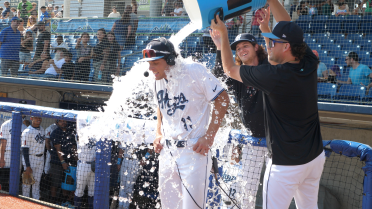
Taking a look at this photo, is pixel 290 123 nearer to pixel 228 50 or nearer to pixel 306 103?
pixel 306 103

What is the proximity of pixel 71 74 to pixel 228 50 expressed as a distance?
637 cm

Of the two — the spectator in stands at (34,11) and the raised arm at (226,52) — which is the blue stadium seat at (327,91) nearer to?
the raised arm at (226,52)

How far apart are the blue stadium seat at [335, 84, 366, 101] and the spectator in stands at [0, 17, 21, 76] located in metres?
7.95

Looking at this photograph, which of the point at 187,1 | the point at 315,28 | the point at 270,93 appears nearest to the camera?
the point at 270,93

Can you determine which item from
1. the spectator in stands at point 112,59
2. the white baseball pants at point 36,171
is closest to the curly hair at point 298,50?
the white baseball pants at point 36,171

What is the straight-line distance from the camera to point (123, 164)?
4832 mm

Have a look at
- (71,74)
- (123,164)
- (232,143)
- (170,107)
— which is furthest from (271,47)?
Answer: (71,74)

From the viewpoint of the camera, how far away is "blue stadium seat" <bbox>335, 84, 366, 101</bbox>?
5.77 meters

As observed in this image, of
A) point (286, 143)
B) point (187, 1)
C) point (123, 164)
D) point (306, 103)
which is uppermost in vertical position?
point (187, 1)

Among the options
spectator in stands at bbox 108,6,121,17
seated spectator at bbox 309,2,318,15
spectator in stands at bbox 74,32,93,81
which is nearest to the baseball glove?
spectator in stands at bbox 74,32,93,81

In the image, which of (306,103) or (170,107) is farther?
(170,107)

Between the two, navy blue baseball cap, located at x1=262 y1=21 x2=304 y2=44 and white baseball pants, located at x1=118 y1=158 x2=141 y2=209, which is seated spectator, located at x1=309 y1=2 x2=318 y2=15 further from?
navy blue baseball cap, located at x1=262 y1=21 x2=304 y2=44

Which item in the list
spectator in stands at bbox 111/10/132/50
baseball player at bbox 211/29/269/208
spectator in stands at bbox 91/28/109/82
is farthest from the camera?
spectator in stands at bbox 111/10/132/50

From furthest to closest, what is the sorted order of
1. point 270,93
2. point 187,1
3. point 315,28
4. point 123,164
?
point 315,28 → point 123,164 → point 187,1 → point 270,93
